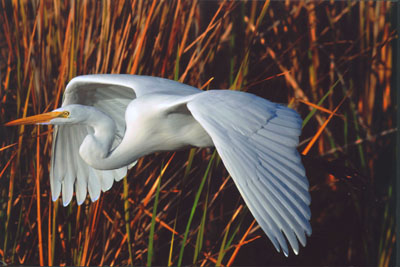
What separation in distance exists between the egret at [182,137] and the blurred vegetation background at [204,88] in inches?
5.2

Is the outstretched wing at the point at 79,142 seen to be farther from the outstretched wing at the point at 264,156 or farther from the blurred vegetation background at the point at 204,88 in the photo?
the outstretched wing at the point at 264,156

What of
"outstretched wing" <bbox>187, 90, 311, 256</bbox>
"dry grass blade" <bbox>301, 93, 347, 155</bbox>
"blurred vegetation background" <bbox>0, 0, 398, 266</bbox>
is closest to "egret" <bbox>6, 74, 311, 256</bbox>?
"outstretched wing" <bbox>187, 90, 311, 256</bbox>

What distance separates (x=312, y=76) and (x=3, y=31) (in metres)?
1.03

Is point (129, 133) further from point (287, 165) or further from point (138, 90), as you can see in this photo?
point (287, 165)

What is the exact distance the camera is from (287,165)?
1.15 metres

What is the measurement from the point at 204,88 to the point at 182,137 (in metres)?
0.37

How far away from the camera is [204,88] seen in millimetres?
1822

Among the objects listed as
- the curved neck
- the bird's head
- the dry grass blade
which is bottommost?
the dry grass blade

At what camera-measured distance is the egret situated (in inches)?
42.9

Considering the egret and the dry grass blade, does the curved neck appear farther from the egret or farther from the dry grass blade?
the dry grass blade

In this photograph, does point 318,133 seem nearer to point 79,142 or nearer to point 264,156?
point 264,156

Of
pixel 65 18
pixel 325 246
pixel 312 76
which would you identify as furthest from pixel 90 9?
pixel 325 246

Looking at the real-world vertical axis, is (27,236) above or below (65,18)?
below

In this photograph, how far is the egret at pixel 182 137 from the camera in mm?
1091
